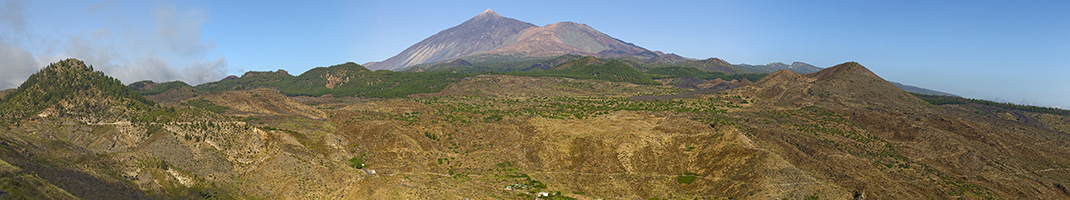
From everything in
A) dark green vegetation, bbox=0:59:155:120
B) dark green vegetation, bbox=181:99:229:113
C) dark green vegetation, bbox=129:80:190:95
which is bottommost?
dark green vegetation, bbox=129:80:190:95

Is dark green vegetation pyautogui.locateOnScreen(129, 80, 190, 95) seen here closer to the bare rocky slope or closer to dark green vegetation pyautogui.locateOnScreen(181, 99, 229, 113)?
dark green vegetation pyautogui.locateOnScreen(181, 99, 229, 113)

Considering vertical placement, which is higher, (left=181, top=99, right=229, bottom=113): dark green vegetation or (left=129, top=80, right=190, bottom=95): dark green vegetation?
(left=181, top=99, right=229, bottom=113): dark green vegetation

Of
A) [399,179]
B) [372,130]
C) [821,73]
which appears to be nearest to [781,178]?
[399,179]

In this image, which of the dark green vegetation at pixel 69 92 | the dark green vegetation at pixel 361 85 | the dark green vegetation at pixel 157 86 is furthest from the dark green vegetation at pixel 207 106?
the dark green vegetation at pixel 157 86

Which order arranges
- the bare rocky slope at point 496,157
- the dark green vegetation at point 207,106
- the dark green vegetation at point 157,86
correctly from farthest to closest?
the dark green vegetation at point 157,86, the dark green vegetation at point 207,106, the bare rocky slope at point 496,157

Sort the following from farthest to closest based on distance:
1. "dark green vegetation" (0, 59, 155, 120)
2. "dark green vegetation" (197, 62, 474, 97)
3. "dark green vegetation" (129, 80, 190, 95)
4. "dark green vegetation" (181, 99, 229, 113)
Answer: "dark green vegetation" (197, 62, 474, 97) → "dark green vegetation" (129, 80, 190, 95) → "dark green vegetation" (181, 99, 229, 113) → "dark green vegetation" (0, 59, 155, 120)

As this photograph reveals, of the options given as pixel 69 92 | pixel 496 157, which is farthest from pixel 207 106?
pixel 496 157

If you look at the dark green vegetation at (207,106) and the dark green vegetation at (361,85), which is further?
the dark green vegetation at (361,85)

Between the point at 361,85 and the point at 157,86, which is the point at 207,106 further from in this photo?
the point at 157,86

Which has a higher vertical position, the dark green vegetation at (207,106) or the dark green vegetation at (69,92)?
the dark green vegetation at (69,92)

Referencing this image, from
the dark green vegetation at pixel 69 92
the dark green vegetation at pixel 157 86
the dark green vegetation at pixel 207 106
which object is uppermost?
the dark green vegetation at pixel 69 92

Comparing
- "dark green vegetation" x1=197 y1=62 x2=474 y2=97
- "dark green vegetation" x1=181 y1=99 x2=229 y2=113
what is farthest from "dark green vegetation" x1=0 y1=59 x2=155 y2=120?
"dark green vegetation" x1=197 y1=62 x2=474 y2=97

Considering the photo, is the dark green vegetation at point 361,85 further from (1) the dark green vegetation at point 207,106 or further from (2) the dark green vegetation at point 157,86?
(1) the dark green vegetation at point 207,106
